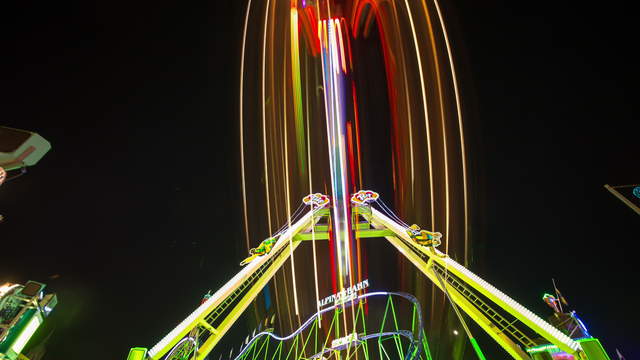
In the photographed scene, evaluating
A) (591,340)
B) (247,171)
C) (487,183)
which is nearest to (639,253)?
(487,183)

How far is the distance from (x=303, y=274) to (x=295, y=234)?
1.21 meters

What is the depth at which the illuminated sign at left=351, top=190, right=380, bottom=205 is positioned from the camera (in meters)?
5.25

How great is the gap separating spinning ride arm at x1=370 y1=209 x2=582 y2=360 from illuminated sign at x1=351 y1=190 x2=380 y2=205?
730 mm

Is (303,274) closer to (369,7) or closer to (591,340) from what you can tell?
(591,340)

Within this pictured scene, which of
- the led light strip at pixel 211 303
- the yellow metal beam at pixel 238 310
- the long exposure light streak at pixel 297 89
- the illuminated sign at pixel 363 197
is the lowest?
the yellow metal beam at pixel 238 310

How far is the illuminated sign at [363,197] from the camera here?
5246 mm

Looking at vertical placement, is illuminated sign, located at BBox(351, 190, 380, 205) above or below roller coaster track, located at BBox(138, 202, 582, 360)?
above

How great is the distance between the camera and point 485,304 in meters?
2.55

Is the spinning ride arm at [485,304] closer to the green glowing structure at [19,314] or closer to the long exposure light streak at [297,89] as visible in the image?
the long exposure light streak at [297,89]

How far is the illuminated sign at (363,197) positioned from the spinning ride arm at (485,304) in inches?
28.7

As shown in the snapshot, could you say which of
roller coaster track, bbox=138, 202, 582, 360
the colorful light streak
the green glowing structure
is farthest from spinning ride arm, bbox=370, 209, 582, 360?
the green glowing structure

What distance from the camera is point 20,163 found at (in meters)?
3.51

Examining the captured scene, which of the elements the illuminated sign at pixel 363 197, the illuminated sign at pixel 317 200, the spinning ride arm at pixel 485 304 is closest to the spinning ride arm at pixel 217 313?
the illuminated sign at pixel 317 200

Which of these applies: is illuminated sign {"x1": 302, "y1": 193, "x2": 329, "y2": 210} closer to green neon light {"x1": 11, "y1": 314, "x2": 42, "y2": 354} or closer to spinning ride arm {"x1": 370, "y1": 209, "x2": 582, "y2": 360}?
spinning ride arm {"x1": 370, "y1": 209, "x2": 582, "y2": 360}
